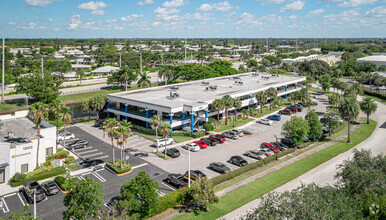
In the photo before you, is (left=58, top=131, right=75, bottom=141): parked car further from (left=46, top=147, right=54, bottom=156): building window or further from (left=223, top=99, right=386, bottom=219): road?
(left=223, top=99, right=386, bottom=219): road

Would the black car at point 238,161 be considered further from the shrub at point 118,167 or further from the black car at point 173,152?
the shrub at point 118,167

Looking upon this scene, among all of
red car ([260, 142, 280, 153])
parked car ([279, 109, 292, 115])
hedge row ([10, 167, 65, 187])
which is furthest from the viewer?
parked car ([279, 109, 292, 115])

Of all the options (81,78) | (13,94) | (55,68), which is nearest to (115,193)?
(13,94)

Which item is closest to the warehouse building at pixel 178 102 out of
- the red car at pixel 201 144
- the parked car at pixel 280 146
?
the red car at pixel 201 144

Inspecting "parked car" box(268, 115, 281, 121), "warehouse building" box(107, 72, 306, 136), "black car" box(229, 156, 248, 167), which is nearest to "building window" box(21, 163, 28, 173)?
"warehouse building" box(107, 72, 306, 136)

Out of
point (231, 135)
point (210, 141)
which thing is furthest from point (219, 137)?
point (231, 135)

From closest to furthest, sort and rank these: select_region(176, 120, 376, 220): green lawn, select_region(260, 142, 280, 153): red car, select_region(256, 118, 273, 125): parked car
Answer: select_region(176, 120, 376, 220): green lawn
select_region(260, 142, 280, 153): red car
select_region(256, 118, 273, 125): parked car
